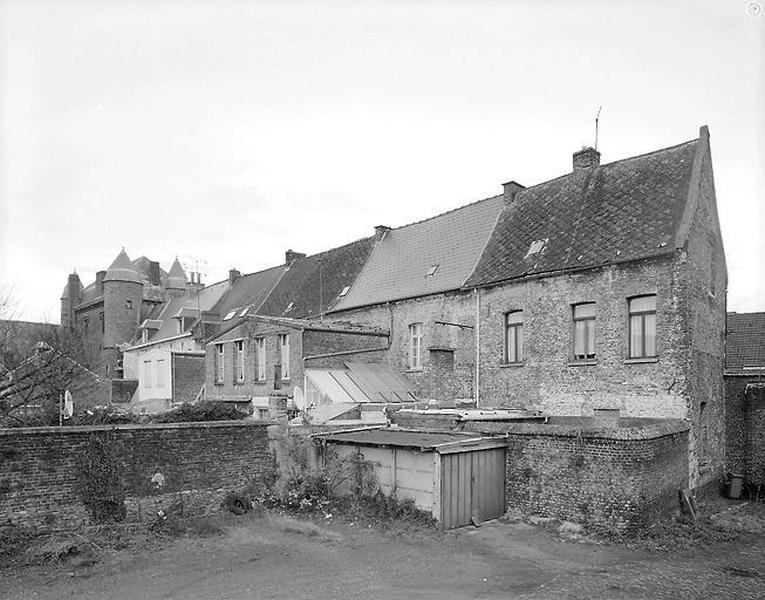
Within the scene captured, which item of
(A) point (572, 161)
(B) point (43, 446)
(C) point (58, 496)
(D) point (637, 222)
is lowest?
(C) point (58, 496)

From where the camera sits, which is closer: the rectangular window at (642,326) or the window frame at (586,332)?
the rectangular window at (642,326)

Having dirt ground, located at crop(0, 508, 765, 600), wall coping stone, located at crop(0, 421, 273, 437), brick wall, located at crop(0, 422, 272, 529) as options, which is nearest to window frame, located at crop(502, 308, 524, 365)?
dirt ground, located at crop(0, 508, 765, 600)

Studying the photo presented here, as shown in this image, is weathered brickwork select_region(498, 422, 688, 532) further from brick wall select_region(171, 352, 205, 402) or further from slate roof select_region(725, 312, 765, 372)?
brick wall select_region(171, 352, 205, 402)

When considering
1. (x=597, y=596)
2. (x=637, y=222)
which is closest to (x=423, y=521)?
(x=597, y=596)

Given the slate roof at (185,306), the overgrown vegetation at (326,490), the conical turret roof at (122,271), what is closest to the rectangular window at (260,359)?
the overgrown vegetation at (326,490)

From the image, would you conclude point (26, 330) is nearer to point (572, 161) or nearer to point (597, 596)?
point (572, 161)

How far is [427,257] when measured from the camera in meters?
28.7

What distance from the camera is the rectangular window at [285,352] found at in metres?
25.3

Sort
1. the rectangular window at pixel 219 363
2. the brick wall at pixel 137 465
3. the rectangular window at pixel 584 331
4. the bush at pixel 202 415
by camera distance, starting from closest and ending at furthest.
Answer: the brick wall at pixel 137 465 → the bush at pixel 202 415 → the rectangular window at pixel 584 331 → the rectangular window at pixel 219 363

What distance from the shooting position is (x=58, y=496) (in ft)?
42.7

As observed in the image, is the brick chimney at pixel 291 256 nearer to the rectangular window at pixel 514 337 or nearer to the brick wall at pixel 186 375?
the brick wall at pixel 186 375

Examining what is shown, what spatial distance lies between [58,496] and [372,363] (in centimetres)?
1506

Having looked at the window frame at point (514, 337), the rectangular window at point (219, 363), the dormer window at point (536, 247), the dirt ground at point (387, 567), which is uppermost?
the dormer window at point (536, 247)

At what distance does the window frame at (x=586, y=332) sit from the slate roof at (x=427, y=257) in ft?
16.8
